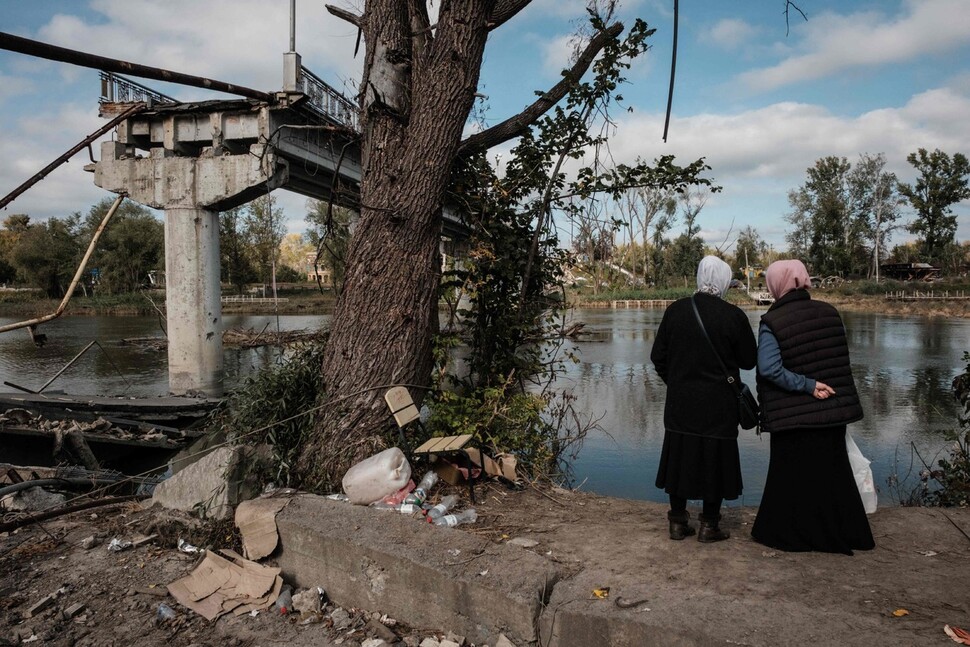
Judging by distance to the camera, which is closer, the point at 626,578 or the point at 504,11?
the point at 626,578

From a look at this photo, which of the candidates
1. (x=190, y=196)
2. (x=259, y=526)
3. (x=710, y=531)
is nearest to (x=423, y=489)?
(x=259, y=526)

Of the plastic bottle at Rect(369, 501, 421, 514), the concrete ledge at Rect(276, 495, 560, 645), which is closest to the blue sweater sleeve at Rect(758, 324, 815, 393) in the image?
the concrete ledge at Rect(276, 495, 560, 645)

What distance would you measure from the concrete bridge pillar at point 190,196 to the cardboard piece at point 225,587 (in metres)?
10.7

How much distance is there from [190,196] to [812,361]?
44.5 feet

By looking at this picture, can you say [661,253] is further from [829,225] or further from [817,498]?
[817,498]

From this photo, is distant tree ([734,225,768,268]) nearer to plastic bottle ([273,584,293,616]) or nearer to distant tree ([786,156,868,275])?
distant tree ([786,156,868,275])

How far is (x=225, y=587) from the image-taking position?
3951mm

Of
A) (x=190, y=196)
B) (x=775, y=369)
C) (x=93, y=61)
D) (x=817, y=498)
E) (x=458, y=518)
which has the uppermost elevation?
(x=190, y=196)

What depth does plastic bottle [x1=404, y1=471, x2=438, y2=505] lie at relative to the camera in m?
4.52

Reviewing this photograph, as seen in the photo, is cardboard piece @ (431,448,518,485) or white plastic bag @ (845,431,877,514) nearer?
white plastic bag @ (845,431,877,514)

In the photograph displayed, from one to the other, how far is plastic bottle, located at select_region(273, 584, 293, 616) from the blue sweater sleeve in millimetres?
3026

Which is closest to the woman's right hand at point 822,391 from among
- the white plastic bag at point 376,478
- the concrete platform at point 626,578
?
the concrete platform at point 626,578

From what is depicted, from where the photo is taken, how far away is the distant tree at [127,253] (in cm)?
5194

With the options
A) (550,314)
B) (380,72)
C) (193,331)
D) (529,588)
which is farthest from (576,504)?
(193,331)
